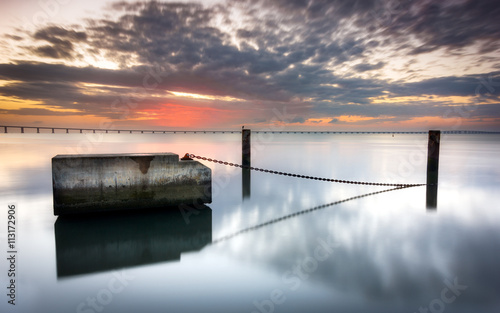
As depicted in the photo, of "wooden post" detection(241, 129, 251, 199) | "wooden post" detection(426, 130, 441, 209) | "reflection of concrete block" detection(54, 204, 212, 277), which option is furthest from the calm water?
"wooden post" detection(241, 129, 251, 199)

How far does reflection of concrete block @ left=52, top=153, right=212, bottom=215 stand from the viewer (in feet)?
23.9

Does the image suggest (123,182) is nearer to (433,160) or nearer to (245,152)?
(245,152)

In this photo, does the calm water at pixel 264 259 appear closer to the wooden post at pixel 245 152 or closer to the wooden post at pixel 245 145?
the wooden post at pixel 245 152

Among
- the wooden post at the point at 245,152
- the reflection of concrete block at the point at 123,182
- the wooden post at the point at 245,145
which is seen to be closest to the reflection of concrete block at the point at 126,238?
the reflection of concrete block at the point at 123,182

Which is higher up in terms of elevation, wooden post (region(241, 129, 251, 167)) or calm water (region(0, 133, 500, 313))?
wooden post (region(241, 129, 251, 167))

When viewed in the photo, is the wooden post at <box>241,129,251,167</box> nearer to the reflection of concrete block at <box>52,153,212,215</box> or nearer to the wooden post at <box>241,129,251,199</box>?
the wooden post at <box>241,129,251,199</box>

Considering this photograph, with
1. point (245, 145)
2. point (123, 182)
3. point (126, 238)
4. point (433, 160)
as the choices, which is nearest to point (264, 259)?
point (126, 238)

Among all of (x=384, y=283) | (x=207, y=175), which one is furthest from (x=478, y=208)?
(x=207, y=175)

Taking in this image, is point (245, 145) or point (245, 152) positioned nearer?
point (245, 145)

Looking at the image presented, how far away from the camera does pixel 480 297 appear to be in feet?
14.2

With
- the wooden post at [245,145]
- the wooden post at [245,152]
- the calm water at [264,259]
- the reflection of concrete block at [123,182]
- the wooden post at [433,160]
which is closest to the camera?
the calm water at [264,259]

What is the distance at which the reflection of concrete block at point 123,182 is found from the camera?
7273mm

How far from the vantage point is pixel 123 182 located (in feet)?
25.2

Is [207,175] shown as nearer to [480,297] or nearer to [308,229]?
[308,229]
